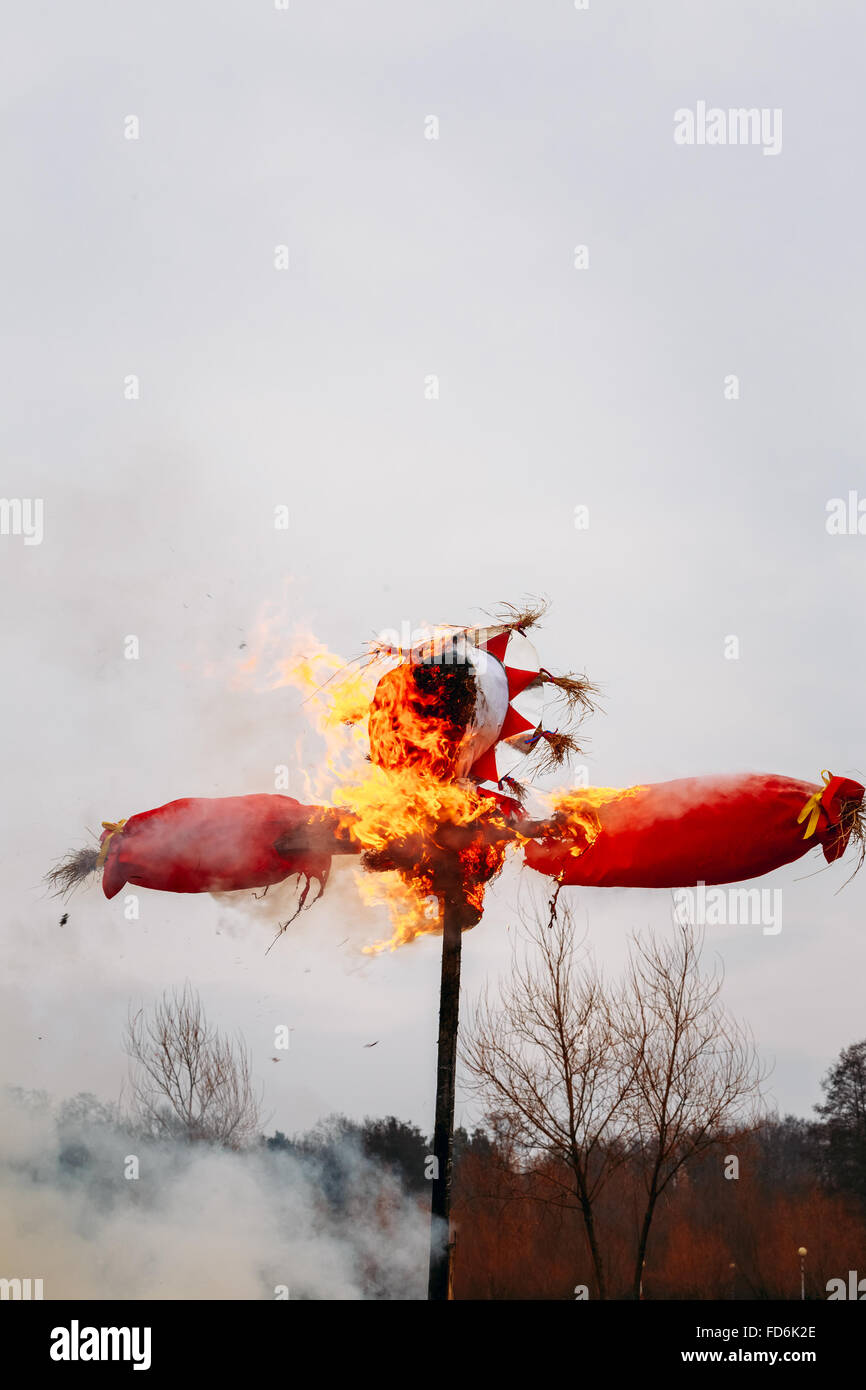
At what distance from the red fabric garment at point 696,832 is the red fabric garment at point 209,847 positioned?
8.38 feet

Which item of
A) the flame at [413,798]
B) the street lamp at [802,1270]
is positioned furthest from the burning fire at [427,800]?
the street lamp at [802,1270]

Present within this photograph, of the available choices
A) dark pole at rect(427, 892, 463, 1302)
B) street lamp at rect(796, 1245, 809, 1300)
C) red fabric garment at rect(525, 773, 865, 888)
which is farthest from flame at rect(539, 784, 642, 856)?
street lamp at rect(796, 1245, 809, 1300)

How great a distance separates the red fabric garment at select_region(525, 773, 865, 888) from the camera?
1256cm

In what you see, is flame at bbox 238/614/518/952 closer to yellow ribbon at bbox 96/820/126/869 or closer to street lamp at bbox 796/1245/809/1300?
yellow ribbon at bbox 96/820/126/869

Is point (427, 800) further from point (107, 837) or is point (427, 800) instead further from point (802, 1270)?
point (802, 1270)

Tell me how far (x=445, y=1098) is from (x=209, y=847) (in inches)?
139

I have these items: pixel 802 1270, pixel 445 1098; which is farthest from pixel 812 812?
pixel 802 1270

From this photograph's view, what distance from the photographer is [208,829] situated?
1363cm

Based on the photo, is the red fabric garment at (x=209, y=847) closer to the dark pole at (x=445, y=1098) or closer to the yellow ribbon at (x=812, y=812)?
the dark pole at (x=445, y=1098)

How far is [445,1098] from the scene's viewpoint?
40.5ft

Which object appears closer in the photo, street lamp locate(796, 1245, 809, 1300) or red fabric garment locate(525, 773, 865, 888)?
red fabric garment locate(525, 773, 865, 888)

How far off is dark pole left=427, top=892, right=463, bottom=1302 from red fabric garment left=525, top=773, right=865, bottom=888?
1.05 meters
